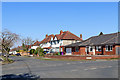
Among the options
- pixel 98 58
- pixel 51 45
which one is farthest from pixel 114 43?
pixel 51 45

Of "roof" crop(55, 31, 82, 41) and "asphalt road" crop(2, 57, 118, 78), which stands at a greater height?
"roof" crop(55, 31, 82, 41)

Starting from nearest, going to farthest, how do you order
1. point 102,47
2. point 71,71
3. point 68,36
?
point 71,71 < point 102,47 < point 68,36

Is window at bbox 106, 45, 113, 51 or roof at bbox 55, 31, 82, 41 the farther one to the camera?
roof at bbox 55, 31, 82, 41

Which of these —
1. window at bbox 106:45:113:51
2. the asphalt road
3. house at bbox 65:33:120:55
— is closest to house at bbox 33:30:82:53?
house at bbox 65:33:120:55

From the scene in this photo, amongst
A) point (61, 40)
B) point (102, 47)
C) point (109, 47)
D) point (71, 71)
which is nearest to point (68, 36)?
point (61, 40)

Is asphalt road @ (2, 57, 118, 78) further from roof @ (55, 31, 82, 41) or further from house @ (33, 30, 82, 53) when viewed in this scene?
roof @ (55, 31, 82, 41)

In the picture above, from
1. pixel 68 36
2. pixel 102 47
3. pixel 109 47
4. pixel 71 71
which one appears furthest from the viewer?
pixel 68 36

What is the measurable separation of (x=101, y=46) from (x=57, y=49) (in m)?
25.1

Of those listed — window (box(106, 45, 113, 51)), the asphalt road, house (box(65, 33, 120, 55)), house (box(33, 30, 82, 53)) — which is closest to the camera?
the asphalt road

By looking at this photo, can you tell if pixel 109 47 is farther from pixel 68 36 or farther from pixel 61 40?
pixel 68 36

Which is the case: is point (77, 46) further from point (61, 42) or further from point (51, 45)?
point (51, 45)

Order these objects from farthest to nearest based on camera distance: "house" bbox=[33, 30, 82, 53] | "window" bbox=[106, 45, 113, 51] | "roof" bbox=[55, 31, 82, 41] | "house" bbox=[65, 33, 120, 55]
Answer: "roof" bbox=[55, 31, 82, 41], "house" bbox=[33, 30, 82, 53], "window" bbox=[106, 45, 113, 51], "house" bbox=[65, 33, 120, 55]

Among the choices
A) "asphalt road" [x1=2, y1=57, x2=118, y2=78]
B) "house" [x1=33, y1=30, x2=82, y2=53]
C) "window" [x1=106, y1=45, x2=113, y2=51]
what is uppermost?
"house" [x1=33, y1=30, x2=82, y2=53]

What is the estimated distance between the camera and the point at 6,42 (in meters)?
31.7
